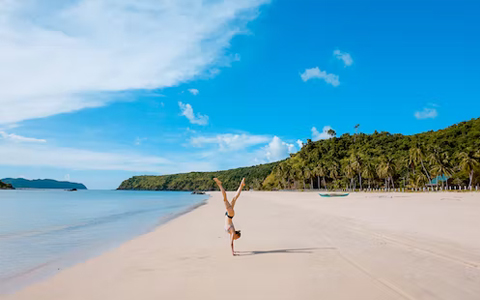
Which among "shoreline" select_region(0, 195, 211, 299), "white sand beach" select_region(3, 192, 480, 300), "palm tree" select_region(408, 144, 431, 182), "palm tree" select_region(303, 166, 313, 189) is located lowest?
"shoreline" select_region(0, 195, 211, 299)

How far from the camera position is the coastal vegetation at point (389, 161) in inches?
3241

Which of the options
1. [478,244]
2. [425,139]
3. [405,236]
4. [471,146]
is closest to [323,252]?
[405,236]

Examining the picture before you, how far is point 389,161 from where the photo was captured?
92688mm

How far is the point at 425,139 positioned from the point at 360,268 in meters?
129

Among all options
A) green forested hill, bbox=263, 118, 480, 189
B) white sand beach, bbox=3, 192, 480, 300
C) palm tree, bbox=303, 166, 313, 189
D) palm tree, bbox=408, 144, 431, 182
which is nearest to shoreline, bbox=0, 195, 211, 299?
white sand beach, bbox=3, 192, 480, 300

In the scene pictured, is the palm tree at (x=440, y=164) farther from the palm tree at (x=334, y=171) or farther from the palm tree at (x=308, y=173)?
the palm tree at (x=308, y=173)

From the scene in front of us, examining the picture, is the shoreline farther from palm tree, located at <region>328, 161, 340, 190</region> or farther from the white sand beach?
palm tree, located at <region>328, 161, 340, 190</region>

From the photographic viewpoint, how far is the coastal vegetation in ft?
270

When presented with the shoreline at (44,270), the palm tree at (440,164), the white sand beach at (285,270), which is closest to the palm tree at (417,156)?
the palm tree at (440,164)

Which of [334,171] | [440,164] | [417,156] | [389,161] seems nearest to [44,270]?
[440,164]

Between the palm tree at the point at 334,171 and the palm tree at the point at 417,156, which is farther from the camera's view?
the palm tree at the point at 334,171

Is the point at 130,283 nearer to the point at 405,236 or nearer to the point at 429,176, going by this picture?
the point at 405,236

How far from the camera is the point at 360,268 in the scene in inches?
267

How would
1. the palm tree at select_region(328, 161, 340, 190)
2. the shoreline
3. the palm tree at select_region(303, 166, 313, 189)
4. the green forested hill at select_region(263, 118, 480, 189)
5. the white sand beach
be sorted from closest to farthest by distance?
the white sand beach, the shoreline, the green forested hill at select_region(263, 118, 480, 189), the palm tree at select_region(328, 161, 340, 190), the palm tree at select_region(303, 166, 313, 189)
